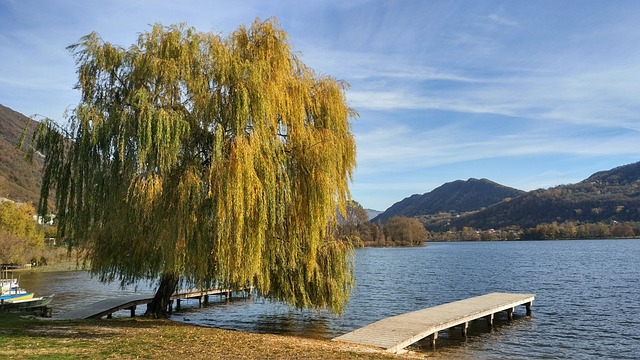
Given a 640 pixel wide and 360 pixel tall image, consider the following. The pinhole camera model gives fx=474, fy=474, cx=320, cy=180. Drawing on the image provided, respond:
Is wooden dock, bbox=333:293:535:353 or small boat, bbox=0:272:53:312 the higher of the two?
small boat, bbox=0:272:53:312

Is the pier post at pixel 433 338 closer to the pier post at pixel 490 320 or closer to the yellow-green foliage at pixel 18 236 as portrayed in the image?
the pier post at pixel 490 320

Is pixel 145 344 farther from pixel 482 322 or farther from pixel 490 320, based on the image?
pixel 482 322

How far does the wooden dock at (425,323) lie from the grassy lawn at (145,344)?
5.04 ft

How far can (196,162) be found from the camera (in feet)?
47.8

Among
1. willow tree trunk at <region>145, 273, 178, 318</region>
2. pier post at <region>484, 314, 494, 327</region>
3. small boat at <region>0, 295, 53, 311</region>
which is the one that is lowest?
pier post at <region>484, 314, 494, 327</region>

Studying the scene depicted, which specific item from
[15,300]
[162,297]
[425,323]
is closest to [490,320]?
[425,323]

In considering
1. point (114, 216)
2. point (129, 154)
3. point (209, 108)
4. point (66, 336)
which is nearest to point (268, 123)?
point (209, 108)

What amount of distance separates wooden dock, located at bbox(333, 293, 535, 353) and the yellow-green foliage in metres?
49.7

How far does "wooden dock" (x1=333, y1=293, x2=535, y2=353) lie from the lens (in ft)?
55.0

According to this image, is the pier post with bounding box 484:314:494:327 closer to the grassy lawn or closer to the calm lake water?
the calm lake water

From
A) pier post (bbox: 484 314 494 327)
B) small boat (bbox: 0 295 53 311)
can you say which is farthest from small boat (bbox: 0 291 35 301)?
pier post (bbox: 484 314 494 327)

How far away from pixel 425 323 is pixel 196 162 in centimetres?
1189

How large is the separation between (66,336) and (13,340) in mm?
1605

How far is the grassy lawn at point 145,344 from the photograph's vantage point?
11727mm
